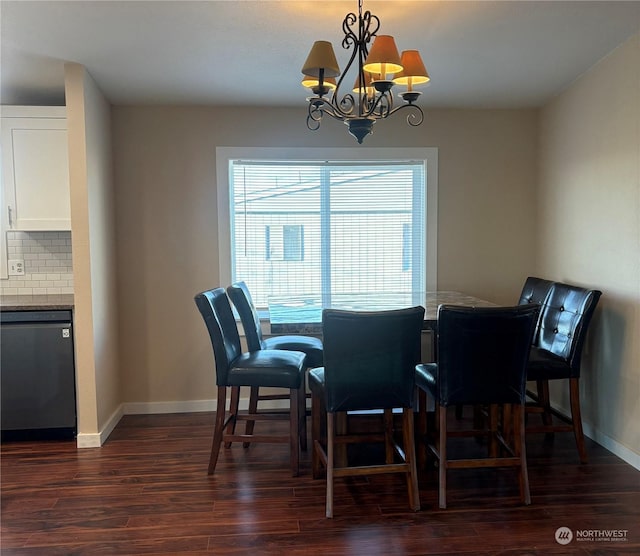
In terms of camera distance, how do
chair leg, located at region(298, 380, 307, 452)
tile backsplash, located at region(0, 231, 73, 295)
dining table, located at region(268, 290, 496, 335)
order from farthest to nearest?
tile backsplash, located at region(0, 231, 73, 295) < chair leg, located at region(298, 380, 307, 452) < dining table, located at region(268, 290, 496, 335)

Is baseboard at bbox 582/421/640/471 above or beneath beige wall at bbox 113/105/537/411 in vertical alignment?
beneath

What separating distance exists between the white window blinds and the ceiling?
0.64m

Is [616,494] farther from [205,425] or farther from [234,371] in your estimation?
[205,425]

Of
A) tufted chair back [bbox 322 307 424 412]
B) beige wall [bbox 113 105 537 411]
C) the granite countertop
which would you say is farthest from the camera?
beige wall [bbox 113 105 537 411]

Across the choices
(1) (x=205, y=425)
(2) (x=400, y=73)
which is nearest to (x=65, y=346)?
(1) (x=205, y=425)

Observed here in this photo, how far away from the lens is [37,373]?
136 inches

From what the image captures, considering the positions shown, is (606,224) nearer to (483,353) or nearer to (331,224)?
(483,353)

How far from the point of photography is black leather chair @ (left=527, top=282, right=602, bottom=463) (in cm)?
313

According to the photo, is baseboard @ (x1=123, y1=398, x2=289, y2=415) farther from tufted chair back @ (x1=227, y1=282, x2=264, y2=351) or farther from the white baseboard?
tufted chair back @ (x1=227, y1=282, x2=264, y2=351)

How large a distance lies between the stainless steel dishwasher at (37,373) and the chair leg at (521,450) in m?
2.67

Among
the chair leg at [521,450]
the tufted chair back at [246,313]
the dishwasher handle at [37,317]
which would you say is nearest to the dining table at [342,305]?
the tufted chair back at [246,313]

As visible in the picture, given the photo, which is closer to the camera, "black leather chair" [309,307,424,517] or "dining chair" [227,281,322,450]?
"black leather chair" [309,307,424,517]

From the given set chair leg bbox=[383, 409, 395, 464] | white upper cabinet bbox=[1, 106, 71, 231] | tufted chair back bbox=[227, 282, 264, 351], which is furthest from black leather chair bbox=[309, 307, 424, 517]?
white upper cabinet bbox=[1, 106, 71, 231]

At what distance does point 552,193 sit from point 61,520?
373 centimetres
